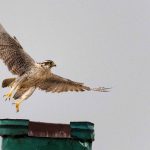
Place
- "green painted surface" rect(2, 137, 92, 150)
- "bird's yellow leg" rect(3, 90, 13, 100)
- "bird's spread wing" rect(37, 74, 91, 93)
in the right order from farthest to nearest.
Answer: "bird's spread wing" rect(37, 74, 91, 93), "bird's yellow leg" rect(3, 90, 13, 100), "green painted surface" rect(2, 137, 92, 150)

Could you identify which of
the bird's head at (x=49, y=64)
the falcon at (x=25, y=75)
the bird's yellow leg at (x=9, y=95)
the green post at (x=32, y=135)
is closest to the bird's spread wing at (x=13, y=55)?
the falcon at (x=25, y=75)

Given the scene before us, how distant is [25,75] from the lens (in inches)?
320

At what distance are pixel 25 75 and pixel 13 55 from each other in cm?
49

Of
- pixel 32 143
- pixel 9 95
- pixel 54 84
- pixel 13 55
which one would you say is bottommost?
pixel 32 143

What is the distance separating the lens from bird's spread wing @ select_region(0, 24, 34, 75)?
8250 mm

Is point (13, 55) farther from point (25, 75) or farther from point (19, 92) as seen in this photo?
point (19, 92)

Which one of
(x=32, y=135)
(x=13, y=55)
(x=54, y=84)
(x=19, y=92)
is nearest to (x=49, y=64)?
(x=54, y=84)

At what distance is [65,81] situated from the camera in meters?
8.13

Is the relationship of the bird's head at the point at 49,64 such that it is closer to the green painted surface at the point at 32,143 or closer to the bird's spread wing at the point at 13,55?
the bird's spread wing at the point at 13,55

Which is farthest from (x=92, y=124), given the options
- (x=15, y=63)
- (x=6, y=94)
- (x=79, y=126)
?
(x=15, y=63)

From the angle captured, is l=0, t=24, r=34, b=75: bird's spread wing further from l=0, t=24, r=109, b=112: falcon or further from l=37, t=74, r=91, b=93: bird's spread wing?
l=37, t=74, r=91, b=93: bird's spread wing

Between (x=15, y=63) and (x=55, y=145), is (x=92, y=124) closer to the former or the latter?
(x=55, y=145)

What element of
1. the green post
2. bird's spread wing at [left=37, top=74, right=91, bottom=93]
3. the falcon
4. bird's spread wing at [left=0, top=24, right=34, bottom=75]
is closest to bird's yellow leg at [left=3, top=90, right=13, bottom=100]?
the falcon

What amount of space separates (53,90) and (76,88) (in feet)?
1.43
